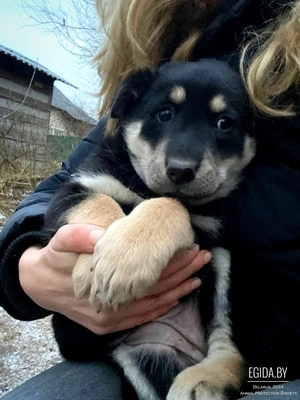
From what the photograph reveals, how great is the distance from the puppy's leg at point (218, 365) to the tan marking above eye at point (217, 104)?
414mm

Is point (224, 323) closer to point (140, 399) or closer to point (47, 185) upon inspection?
point (140, 399)

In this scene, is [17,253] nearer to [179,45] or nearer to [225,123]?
[225,123]

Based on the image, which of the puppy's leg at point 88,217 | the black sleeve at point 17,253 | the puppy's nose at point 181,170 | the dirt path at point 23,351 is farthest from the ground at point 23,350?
the puppy's nose at point 181,170

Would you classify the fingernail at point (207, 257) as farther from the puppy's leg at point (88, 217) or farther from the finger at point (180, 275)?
the puppy's leg at point (88, 217)

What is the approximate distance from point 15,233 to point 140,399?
67 centimetres

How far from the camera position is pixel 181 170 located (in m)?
1.31

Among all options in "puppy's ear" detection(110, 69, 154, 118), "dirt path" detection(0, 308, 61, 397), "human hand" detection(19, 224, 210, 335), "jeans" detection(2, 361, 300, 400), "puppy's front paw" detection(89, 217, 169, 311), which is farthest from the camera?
"dirt path" detection(0, 308, 61, 397)

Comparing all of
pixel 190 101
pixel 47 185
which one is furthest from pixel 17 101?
pixel 190 101

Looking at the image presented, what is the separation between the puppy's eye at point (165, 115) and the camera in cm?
150

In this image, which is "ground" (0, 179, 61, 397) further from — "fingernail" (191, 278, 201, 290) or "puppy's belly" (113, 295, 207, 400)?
"fingernail" (191, 278, 201, 290)

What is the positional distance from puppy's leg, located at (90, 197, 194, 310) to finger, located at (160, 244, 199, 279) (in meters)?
0.05

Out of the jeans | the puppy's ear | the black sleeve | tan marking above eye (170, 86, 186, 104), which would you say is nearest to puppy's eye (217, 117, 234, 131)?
tan marking above eye (170, 86, 186, 104)

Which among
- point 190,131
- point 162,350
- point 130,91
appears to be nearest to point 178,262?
point 162,350

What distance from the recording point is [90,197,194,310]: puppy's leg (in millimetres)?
1149
